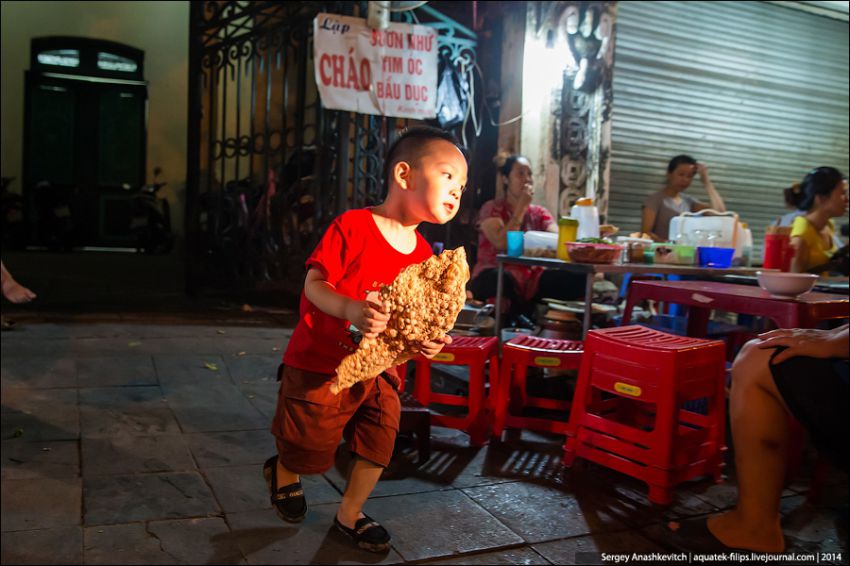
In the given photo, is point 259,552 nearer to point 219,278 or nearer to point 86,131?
point 219,278

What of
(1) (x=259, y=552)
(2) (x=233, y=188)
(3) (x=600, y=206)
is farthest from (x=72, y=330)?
(3) (x=600, y=206)

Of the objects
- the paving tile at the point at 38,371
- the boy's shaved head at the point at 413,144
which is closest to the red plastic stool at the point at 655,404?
the boy's shaved head at the point at 413,144

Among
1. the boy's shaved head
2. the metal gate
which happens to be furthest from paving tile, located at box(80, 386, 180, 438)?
the metal gate

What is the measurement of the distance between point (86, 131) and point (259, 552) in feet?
45.1

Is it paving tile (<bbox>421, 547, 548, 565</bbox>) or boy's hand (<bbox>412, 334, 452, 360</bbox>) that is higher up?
boy's hand (<bbox>412, 334, 452, 360</bbox>)

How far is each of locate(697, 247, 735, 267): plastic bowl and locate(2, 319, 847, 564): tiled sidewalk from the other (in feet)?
6.08

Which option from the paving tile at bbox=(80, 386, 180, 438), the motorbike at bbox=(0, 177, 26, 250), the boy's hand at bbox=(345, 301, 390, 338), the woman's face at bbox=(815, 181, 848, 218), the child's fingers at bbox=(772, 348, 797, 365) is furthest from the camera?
the motorbike at bbox=(0, 177, 26, 250)

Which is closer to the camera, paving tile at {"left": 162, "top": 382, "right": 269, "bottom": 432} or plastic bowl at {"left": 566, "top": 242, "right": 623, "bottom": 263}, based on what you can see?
paving tile at {"left": 162, "top": 382, "right": 269, "bottom": 432}

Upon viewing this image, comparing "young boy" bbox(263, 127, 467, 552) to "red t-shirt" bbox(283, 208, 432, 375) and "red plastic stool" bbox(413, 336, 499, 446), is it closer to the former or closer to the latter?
"red t-shirt" bbox(283, 208, 432, 375)

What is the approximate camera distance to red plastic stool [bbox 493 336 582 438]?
3.66m

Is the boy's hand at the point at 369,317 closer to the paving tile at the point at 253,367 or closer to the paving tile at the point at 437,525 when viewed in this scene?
the paving tile at the point at 437,525

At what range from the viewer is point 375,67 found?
6.91m

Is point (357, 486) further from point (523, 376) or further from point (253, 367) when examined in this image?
point (253, 367)

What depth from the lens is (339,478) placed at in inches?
124
